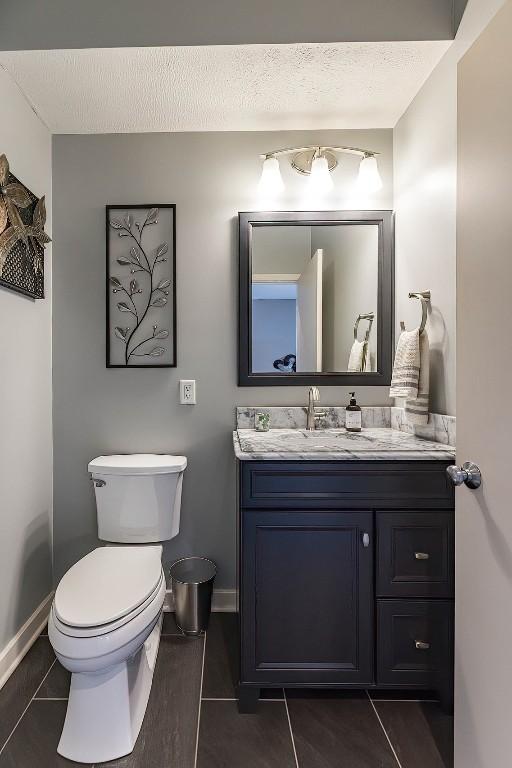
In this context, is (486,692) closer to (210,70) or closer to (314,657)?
(314,657)

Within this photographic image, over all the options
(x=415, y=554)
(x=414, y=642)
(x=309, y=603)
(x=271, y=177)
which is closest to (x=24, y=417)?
(x=309, y=603)

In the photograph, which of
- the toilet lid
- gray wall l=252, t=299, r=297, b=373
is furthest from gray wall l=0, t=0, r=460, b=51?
the toilet lid

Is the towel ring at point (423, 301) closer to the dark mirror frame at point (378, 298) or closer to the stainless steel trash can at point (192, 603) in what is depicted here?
the dark mirror frame at point (378, 298)

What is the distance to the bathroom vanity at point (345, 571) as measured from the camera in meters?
1.49

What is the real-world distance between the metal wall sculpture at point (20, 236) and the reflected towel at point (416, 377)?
158 centimetres

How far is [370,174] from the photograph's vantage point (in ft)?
6.59

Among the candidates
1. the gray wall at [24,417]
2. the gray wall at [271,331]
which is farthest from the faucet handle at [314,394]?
the gray wall at [24,417]

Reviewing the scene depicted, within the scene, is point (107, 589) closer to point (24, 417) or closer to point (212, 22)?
point (24, 417)

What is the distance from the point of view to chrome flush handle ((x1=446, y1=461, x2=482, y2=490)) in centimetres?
103

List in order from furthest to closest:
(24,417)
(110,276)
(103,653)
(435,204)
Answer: (110,276) → (24,417) → (435,204) → (103,653)

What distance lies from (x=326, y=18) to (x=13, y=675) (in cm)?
270

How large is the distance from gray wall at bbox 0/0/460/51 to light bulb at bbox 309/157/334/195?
48cm

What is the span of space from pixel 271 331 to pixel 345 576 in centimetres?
111

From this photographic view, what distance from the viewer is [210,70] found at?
1685mm
